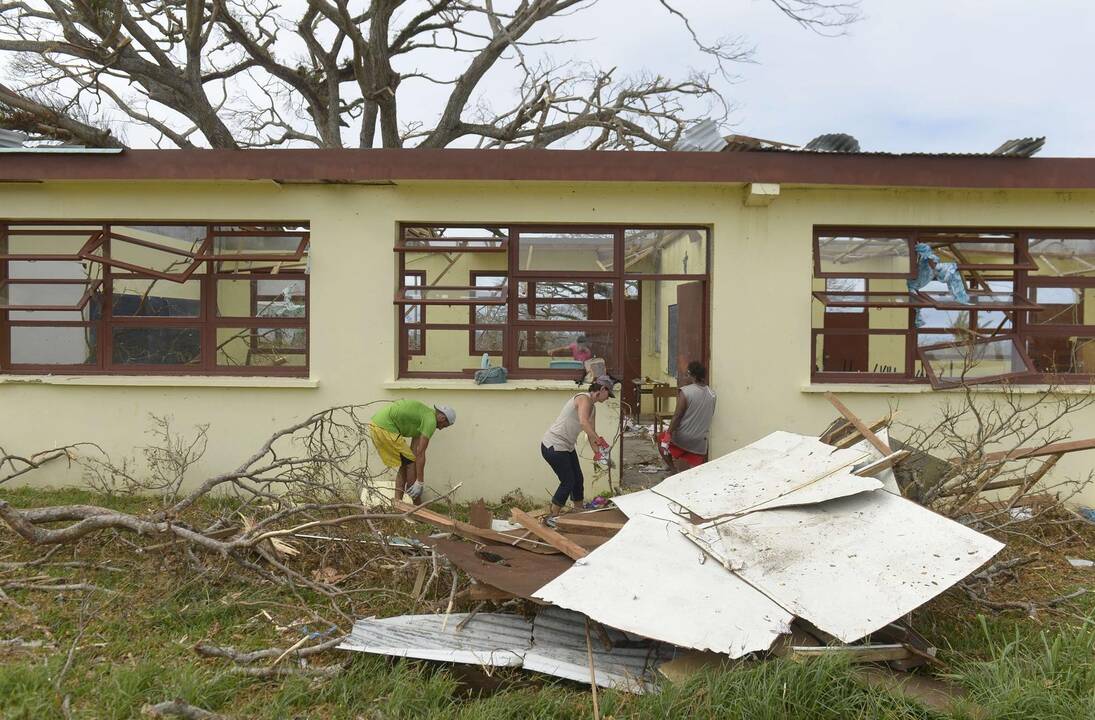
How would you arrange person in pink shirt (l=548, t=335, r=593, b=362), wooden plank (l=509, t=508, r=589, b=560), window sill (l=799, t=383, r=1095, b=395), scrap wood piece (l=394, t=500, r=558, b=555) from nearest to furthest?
wooden plank (l=509, t=508, r=589, b=560) → scrap wood piece (l=394, t=500, r=558, b=555) → window sill (l=799, t=383, r=1095, b=395) → person in pink shirt (l=548, t=335, r=593, b=362)

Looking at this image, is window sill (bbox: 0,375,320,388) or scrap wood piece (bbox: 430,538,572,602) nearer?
scrap wood piece (bbox: 430,538,572,602)

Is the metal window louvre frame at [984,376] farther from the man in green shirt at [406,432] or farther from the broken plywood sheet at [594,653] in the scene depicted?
the broken plywood sheet at [594,653]

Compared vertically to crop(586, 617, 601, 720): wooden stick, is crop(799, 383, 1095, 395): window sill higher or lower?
higher

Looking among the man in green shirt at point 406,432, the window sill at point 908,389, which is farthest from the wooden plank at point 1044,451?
the man in green shirt at point 406,432

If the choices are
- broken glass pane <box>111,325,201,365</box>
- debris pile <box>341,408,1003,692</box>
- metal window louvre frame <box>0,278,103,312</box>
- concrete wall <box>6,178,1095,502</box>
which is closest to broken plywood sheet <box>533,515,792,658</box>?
debris pile <box>341,408,1003,692</box>

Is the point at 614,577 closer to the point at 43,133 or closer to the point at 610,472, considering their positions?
the point at 610,472

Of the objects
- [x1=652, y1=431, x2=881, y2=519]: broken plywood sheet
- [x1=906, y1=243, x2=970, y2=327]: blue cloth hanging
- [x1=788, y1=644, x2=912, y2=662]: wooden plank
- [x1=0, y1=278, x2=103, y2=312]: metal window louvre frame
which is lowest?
[x1=788, y1=644, x2=912, y2=662]: wooden plank

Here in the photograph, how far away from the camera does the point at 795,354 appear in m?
7.31

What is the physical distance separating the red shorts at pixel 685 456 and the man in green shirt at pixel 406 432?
216 cm

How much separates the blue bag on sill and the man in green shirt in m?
0.56

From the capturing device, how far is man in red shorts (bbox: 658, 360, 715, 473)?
692cm

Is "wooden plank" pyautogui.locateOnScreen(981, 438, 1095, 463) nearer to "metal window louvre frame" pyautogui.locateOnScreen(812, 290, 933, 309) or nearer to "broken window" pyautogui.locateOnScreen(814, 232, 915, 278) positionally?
"metal window louvre frame" pyautogui.locateOnScreen(812, 290, 933, 309)

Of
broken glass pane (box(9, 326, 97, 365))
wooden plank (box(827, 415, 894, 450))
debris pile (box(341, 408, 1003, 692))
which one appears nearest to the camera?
debris pile (box(341, 408, 1003, 692))

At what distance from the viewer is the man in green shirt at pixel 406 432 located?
6.55 m
